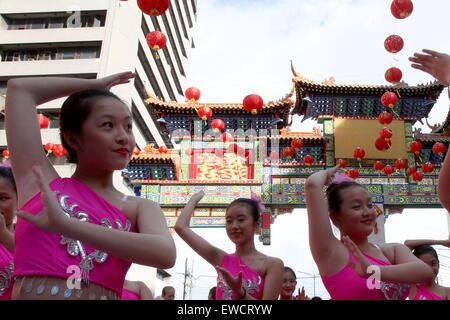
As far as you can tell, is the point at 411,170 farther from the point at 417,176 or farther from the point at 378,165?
the point at 378,165

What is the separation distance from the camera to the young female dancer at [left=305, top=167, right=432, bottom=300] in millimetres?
1559

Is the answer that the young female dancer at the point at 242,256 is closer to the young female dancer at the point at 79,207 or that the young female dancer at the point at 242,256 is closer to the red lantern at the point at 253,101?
the young female dancer at the point at 79,207

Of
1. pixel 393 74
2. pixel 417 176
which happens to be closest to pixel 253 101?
pixel 393 74

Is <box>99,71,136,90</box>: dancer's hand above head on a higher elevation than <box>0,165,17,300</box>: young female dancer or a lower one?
higher

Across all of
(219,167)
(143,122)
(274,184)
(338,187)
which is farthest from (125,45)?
(338,187)

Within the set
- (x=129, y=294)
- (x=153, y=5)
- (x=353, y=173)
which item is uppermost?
(x=153, y=5)

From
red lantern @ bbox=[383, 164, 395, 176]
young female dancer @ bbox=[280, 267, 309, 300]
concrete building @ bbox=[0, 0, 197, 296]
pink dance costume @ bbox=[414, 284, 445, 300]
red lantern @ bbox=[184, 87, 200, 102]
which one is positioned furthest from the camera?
concrete building @ bbox=[0, 0, 197, 296]

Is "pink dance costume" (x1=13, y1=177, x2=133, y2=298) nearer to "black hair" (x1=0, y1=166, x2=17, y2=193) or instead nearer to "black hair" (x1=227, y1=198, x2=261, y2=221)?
Result: "black hair" (x1=0, y1=166, x2=17, y2=193)

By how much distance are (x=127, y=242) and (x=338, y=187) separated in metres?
1.21

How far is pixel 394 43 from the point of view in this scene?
21.7ft

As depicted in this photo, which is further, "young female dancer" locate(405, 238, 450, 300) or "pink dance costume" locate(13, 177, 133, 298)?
"young female dancer" locate(405, 238, 450, 300)

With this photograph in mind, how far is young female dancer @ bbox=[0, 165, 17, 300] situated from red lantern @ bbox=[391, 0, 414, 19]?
18.7 feet

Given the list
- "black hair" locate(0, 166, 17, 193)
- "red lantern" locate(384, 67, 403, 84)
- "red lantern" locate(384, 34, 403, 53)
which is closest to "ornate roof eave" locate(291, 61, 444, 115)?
"red lantern" locate(384, 67, 403, 84)

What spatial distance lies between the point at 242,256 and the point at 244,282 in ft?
0.68
